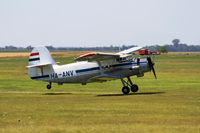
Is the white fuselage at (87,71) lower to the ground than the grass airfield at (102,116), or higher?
higher

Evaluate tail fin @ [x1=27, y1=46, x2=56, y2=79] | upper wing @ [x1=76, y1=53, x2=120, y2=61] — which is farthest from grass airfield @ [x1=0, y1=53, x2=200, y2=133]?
tail fin @ [x1=27, y1=46, x2=56, y2=79]

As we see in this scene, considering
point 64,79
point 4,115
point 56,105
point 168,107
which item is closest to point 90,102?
point 56,105

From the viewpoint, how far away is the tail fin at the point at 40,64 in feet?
116

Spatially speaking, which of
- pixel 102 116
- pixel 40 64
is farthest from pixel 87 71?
Answer: pixel 102 116

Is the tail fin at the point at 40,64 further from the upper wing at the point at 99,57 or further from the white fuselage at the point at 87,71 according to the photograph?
the upper wing at the point at 99,57

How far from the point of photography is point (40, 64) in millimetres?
35406

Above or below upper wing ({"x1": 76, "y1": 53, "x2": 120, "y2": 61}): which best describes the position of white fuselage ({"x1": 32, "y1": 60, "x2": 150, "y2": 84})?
below

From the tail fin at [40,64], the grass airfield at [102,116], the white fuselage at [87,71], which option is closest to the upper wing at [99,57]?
the white fuselage at [87,71]

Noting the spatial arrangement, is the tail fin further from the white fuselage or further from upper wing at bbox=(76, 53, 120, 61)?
upper wing at bbox=(76, 53, 120, 61)

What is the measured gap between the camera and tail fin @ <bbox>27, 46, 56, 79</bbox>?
35344mm

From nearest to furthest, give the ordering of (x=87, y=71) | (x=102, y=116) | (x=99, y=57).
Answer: (x=102, y=116)
(x=99, y=57)
(x=87, y=71)

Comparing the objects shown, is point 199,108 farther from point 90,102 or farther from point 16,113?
point 16,113

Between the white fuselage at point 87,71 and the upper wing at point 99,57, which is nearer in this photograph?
the upper wing at point 99,57

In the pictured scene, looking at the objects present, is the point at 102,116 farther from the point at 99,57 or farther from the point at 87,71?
the point at 87,71
